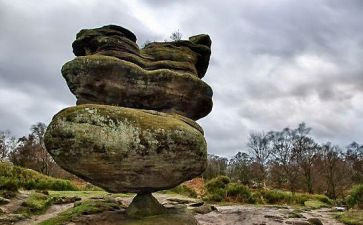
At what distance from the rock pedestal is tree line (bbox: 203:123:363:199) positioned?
34.4 meters

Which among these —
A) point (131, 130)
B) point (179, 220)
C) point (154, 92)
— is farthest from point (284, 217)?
point (131, 130)

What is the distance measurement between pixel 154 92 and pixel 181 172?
3.94 meters

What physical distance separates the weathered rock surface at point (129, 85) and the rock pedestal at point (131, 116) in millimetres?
40

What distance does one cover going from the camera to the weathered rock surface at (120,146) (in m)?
13.7

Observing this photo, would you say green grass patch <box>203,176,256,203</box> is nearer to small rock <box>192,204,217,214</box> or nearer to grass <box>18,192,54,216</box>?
small rock <box>192,204,217,214</box>

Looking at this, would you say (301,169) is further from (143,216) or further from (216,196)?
(143,216)

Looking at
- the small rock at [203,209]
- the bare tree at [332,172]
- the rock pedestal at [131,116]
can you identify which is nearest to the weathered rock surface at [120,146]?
the rock pedestal at [131,116]

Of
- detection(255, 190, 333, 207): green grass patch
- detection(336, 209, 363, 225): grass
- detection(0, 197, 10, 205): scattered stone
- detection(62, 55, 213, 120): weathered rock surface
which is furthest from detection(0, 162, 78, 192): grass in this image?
detection(336, 209, 363, 225): grass

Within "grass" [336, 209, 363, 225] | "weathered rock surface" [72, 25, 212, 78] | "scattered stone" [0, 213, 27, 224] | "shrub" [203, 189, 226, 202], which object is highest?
"weathered rock surface" [72, 25, 212, 78]

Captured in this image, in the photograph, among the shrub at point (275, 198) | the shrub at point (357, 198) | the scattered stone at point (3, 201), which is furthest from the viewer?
the shrub at point (275, 198)

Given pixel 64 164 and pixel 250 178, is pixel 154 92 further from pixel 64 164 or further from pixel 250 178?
pixel 250 178

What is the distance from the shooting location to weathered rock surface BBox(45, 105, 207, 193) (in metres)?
13.7

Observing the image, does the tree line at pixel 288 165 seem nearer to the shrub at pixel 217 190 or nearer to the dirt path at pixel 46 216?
the shrub at pixel 217 190

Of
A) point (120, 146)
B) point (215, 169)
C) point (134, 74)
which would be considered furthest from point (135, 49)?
point (215, 169)
